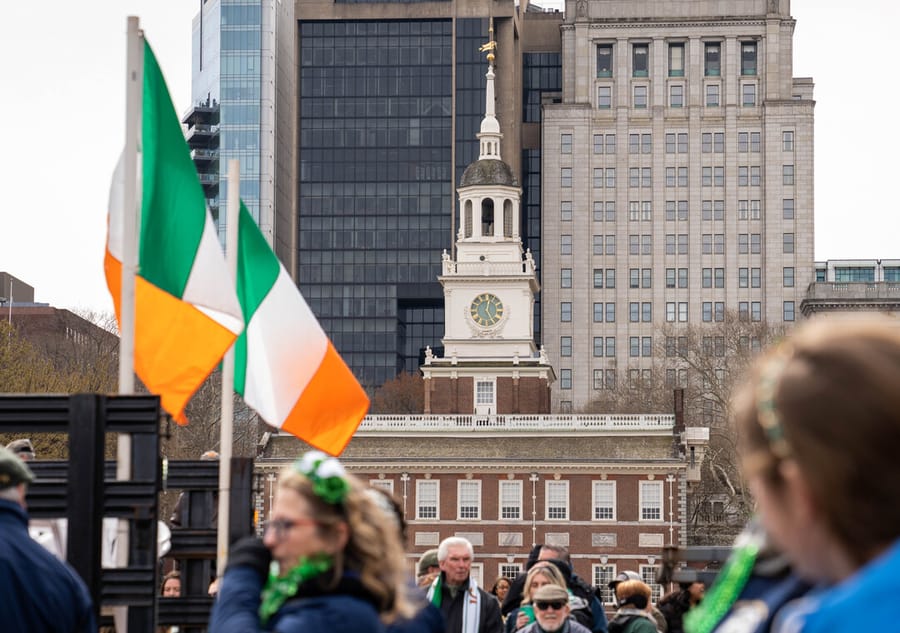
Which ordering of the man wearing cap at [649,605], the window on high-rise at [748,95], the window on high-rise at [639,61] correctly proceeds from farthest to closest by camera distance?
1. the window on high-rise at [639,61]
2. the window on high-rise at [748,95]
3. the man wearing cap at [649,605]

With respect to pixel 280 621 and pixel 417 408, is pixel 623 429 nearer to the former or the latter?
pixel 417 408

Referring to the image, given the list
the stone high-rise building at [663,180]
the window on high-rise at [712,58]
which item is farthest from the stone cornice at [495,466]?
the window on high-rise at [712,58]

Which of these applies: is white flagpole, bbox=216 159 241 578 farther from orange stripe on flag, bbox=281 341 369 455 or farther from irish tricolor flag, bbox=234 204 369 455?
orange stripe on flag, bbox=281 341 369 455

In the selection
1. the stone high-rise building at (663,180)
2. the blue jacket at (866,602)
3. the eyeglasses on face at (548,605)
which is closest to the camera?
the blue jacket at (866,602)

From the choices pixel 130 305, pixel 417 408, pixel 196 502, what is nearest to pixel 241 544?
pixel 130 305

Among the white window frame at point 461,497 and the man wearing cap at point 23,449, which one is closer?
the man wearing cap at point 23,449

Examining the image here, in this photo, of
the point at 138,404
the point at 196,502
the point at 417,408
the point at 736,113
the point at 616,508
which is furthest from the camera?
the point at 736,113

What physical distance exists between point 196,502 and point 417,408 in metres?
115

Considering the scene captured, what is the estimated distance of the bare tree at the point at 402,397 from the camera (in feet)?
418

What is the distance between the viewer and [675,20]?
150875 millimetres

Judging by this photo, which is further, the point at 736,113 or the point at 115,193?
the point at 736,113

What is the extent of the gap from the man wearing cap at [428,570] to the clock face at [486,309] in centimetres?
6477

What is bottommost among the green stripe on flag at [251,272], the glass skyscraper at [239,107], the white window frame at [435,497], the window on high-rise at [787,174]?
the white window frame at [435,497]

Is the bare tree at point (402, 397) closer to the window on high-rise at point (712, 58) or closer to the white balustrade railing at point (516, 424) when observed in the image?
the window on high-rise at point (712, 58)
